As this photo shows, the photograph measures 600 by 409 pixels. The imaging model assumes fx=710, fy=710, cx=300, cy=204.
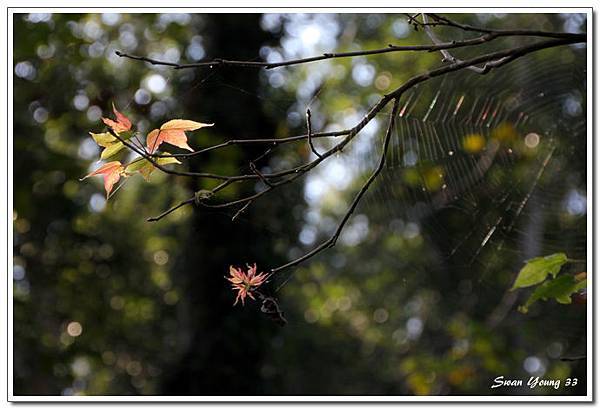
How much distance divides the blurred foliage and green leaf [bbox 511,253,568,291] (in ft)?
2.19

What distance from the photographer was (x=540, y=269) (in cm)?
103

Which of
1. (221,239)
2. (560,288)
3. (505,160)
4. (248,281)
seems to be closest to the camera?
(248,281)

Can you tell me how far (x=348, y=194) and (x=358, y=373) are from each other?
63.8 inches

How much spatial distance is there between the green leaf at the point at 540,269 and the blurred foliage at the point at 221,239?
668 millimetres

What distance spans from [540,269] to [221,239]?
6.70 ft

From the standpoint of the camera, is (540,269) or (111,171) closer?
(111,171)

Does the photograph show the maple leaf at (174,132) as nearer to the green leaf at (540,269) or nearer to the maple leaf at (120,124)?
the maple leaf at (120,124)

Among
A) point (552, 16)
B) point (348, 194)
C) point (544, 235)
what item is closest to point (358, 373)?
point (348, 194)

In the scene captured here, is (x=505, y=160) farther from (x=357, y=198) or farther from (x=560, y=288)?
(x=357, y=198)

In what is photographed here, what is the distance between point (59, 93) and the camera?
310 cm

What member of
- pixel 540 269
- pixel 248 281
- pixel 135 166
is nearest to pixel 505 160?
pixel 540 269

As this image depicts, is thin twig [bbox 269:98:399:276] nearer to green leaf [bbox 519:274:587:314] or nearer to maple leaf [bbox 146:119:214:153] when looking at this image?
maple leaf [bbox 146:119:214:153]

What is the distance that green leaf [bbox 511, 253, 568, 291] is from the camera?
3.34ft

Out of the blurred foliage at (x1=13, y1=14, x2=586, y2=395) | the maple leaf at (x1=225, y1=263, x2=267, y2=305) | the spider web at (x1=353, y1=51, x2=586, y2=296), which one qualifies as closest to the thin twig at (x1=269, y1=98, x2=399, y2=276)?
the maple leaf at (x1=225, y1=263, x2=267, y2=305)
